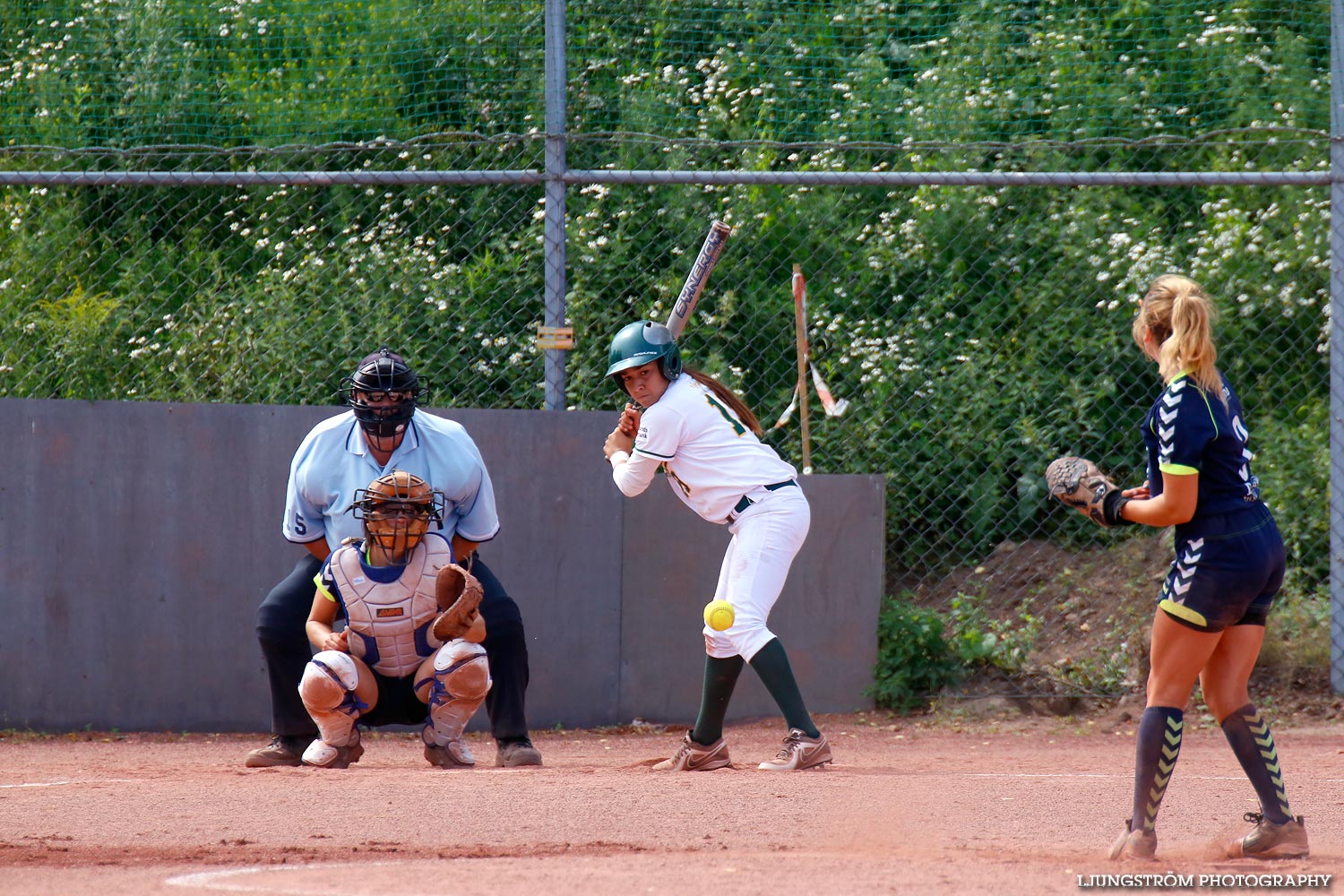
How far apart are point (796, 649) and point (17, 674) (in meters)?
3.89

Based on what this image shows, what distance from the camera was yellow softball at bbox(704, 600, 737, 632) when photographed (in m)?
4.94

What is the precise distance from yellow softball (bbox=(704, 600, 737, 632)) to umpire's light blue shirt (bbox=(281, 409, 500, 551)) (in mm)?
967

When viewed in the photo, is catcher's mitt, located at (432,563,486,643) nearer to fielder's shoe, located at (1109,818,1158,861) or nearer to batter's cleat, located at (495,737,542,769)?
batter's cleat, located at (495,737,542,769)

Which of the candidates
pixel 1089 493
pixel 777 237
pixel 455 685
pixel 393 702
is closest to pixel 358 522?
pixel 393 702

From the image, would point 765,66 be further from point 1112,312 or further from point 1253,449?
point 1253,449

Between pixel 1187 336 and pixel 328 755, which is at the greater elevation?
pixel 1187 336

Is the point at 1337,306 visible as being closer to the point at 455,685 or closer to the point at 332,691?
the point at 455,685

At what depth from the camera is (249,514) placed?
659 centimetres

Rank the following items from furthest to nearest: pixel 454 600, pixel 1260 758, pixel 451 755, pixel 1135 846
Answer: pixel 451 755
pixel 454 600
pixel 1260 758
pixel 1135 846

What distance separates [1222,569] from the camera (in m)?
3.41

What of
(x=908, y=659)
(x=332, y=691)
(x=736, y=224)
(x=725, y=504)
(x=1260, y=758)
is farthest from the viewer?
(x=736, y=224)

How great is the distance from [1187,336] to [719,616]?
2100 mm

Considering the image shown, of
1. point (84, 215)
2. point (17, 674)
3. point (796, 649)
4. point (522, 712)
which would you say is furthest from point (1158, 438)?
point (84, 215)

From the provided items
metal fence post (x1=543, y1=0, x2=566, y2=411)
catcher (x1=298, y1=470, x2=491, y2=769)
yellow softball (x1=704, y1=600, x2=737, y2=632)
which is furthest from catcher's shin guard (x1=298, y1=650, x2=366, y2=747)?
metal fence post (x1=543, y1=0, x2=566, y2=411)
